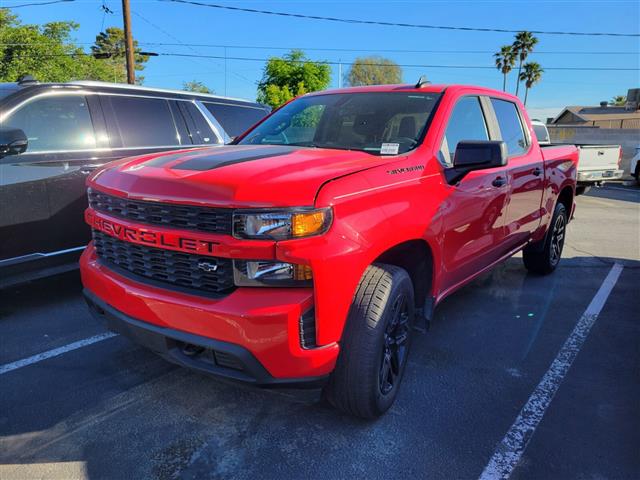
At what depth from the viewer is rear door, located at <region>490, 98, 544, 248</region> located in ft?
13.4

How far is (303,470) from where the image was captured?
92.7 inches

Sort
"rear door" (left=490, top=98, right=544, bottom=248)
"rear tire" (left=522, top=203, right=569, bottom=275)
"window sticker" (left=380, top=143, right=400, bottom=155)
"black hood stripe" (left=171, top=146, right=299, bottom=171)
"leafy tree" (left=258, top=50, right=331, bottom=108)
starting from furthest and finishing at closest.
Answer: "leafy tree" (left=258, top=50, right=331, bottom=108) → "rear tire" (left=522, top=203, right=569, bottom=275) → "rear door" (left=490, top=98, right=544, bottom=248) → "window sticker" (left=380, top=143, right=400, bottom=155) → "black hood stripe" (left=171, top=146, right=299, bottom=171)

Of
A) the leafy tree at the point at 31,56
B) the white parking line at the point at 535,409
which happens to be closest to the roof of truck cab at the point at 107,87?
the white parking line at the point at 535,409

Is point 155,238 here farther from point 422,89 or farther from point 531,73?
point 531,73

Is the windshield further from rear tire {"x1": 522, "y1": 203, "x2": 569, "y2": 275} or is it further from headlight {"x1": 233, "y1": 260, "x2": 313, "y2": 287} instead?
rear tire {"x1": 522, "y1": 203, "x2": 569, "y2": 275}

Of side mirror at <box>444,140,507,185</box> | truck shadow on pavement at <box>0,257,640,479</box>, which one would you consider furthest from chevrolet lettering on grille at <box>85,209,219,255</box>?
side mirror at <box>444,140,507,185</box>

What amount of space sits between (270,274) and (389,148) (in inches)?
49.1

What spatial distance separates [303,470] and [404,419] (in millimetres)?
719

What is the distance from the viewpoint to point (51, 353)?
3.52 m

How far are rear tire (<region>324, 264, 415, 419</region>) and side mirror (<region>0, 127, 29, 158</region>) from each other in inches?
117

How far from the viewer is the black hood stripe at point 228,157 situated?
2.62 meters

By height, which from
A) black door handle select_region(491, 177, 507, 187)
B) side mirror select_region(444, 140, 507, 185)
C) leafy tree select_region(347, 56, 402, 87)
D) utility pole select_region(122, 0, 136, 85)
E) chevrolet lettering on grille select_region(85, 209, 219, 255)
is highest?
leafy tree select_region(347, 56, 402, 87)

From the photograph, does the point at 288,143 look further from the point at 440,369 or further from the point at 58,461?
the point at 58,461

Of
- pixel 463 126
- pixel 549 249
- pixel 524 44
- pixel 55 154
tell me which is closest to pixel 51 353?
pixel 55 154
